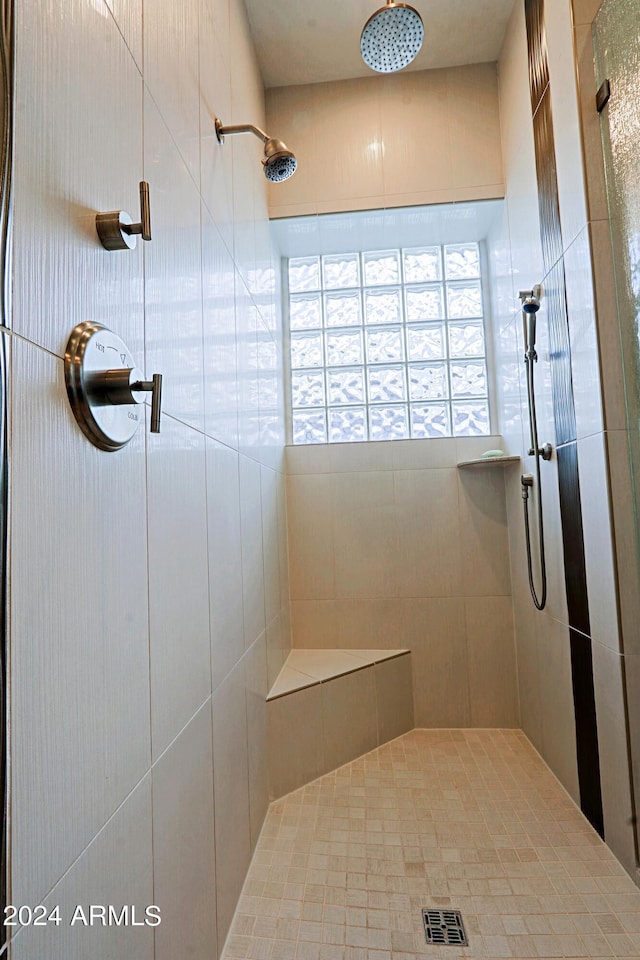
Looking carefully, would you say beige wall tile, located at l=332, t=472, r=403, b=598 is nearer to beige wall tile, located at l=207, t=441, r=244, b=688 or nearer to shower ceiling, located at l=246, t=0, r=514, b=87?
beige wall tile, located at l=207, t=441, r=244, b=688

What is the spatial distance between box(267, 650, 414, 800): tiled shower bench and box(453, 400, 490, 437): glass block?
1068mm

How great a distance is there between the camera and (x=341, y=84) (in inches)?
95.0

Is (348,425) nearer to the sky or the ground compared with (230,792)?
nearer to the sky

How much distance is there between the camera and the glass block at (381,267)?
2697 mm

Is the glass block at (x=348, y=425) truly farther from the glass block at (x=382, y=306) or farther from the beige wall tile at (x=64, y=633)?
the beige wall tile at (x=64, y=633)

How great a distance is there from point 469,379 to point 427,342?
10.8 inches

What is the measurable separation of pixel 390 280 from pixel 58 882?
2627mm

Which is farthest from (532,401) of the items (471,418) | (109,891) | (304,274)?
(109,891)

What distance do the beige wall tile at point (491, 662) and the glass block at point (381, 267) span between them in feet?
5.24

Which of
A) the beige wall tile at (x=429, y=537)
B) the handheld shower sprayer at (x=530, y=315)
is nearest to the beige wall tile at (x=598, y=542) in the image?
the handheld shower sprayer at (x=530, y=315)

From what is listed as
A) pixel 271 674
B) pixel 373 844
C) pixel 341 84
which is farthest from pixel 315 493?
pixel 341 84

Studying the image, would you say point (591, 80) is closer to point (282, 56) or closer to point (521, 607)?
point (282, 56)

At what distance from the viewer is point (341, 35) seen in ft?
7.14

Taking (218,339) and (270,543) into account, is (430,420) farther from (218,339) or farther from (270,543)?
(218,339)
